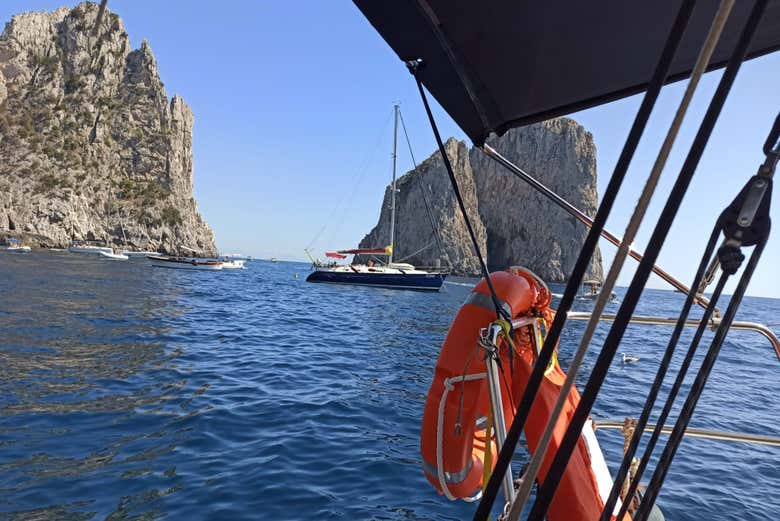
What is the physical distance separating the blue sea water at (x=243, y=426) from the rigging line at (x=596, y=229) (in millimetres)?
3108

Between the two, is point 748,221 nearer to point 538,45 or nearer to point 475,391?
point 538,45

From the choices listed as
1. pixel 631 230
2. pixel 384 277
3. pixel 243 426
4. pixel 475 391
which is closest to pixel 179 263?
pixel 384 277

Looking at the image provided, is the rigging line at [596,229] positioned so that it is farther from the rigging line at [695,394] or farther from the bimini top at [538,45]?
the bimini top at [538,45]

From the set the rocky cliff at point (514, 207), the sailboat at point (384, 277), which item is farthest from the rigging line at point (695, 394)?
the rocky cliff at point (514, 207)

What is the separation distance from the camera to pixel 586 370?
10.3 metres

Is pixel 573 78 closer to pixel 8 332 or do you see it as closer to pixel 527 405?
pixel 527 405

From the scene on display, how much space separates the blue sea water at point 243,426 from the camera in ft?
12.3

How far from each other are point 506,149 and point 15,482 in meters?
76.8

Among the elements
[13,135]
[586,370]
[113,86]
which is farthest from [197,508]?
[113,86]

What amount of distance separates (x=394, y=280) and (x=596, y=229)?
104ft

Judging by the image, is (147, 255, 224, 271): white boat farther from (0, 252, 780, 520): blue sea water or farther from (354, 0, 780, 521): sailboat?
(354, 0, 780, 521): sailboat

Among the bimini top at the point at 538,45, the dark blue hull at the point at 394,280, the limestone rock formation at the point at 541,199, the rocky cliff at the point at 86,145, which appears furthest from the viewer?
the limestone rock formation at the point at 541,199

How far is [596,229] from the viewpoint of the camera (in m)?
1.06

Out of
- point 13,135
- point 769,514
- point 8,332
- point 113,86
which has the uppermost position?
point 113,86
